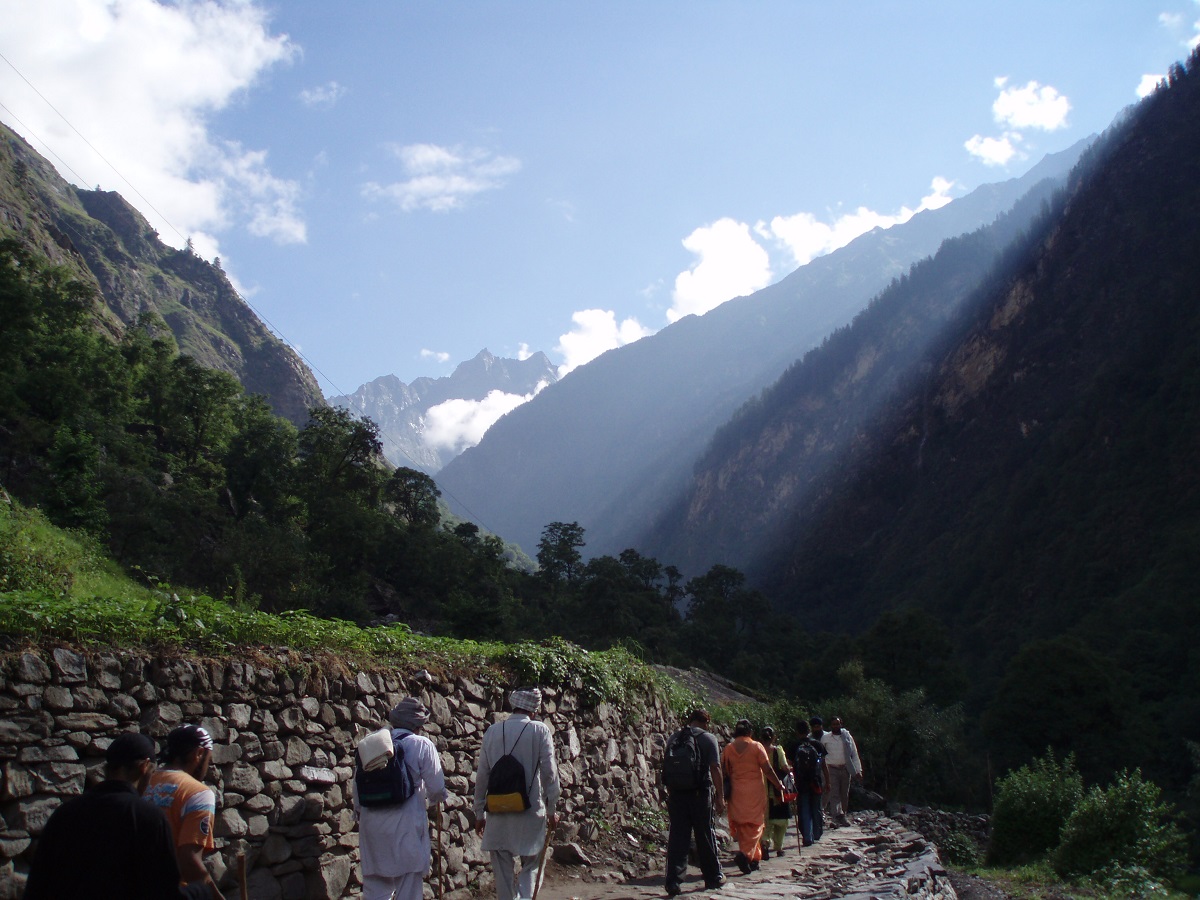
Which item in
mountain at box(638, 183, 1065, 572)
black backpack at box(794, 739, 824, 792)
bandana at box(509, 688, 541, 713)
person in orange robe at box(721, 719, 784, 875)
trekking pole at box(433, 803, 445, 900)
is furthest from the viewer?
mountain at box(638, 183, 1065, 572)

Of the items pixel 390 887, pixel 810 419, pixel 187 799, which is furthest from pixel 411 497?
pixel 810 419

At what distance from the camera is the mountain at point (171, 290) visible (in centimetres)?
12569

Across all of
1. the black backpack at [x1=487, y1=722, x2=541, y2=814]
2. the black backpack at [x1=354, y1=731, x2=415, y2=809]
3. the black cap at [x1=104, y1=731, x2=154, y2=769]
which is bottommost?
the black backpack at [x1=487, y1=722, x2=541, y2=814]

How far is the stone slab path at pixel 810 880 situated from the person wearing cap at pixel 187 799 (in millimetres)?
4241

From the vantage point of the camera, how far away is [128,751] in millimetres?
3381

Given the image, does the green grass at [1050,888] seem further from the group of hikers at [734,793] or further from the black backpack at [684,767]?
the black backpack at [684,767]

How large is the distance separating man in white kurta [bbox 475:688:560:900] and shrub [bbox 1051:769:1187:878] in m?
12.2

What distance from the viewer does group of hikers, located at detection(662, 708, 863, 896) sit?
696cm

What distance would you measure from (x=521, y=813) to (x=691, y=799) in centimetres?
199

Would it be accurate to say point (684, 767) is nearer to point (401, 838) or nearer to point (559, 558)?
point (401, 838)

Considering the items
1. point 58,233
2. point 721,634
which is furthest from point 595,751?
point 58,233

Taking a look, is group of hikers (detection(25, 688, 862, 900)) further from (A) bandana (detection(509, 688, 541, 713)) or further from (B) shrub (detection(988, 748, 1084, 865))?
(B) shrub (detection(988, 748, 1084, 865))

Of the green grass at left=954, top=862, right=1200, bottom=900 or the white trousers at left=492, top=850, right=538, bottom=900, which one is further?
the green grass at left=954, top=862, right=1200, bottom=900

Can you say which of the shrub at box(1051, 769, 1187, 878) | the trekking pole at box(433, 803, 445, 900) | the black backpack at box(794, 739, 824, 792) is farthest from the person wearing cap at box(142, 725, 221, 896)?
the shrub at box(1051, 769, 1187, 878)
